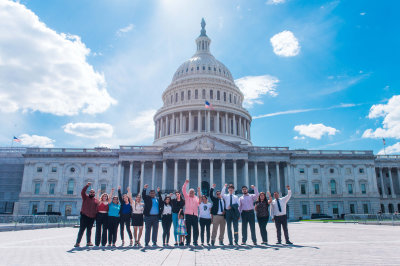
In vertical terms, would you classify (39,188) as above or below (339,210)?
above

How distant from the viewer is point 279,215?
13781 millimetres

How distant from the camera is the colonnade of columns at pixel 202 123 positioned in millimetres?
71375

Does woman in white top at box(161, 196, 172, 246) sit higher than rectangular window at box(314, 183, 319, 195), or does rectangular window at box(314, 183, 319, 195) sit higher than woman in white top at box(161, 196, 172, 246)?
rectangular window at box(314, 183, 319, 195)

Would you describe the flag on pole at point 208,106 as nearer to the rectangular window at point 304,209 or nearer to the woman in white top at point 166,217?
the rectangular window at point 304,209

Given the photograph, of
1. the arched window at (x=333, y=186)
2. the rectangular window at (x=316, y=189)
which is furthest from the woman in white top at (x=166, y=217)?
the arched window at (x=333, y=186)

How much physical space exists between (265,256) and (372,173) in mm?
61315

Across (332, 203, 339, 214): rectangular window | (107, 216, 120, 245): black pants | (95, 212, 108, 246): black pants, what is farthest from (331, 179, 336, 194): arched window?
(95, 212, 108, 246): black pants

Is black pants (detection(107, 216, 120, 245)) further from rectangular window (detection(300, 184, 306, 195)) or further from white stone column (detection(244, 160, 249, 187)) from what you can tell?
rectangular window (detection(300, 184, 306, 195))

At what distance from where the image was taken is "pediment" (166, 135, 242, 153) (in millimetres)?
56562

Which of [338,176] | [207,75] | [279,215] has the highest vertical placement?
[207,75]

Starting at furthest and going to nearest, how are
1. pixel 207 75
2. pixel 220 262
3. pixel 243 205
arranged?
pixel 207 75
pixel 243 205
pixel 220 262

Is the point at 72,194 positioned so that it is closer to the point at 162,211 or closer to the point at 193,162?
the point at 193,162

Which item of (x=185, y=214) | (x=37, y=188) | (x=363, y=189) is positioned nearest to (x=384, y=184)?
(x=363, y=189)

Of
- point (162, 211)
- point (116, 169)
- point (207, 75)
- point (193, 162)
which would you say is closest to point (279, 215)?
point (162, 211)
